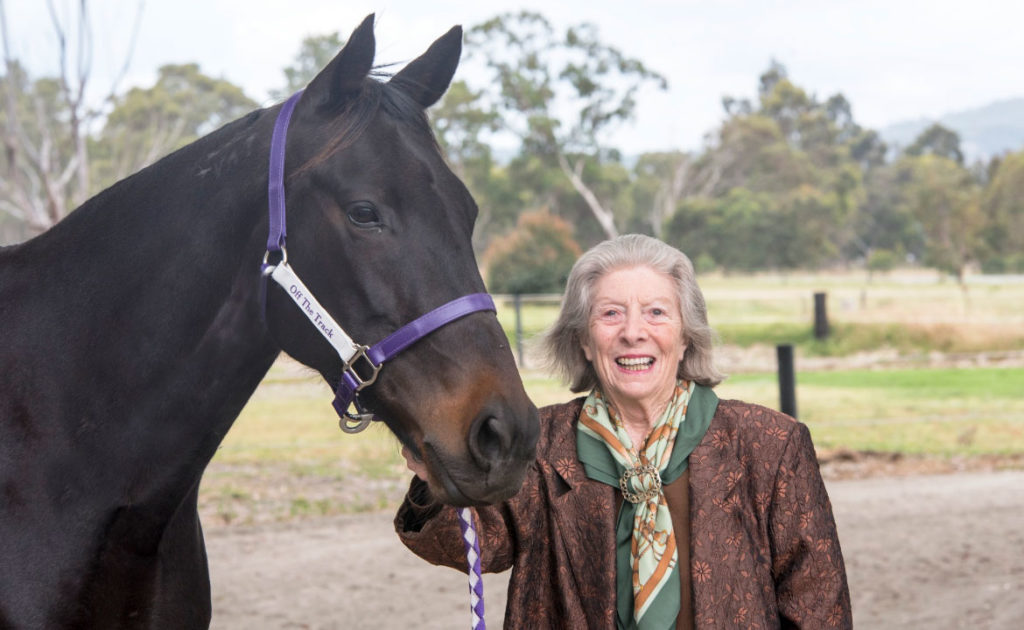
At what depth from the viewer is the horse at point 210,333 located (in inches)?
66.1

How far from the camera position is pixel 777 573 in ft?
6.62

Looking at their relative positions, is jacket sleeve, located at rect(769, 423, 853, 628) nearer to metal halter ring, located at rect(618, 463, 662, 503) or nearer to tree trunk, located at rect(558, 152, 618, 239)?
metal halter ring, located at rect(618, 463, 662, 503)

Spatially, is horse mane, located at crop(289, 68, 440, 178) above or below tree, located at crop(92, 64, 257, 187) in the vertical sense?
below

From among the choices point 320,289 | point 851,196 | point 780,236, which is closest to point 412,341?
point 320,289

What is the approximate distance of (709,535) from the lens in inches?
76.8

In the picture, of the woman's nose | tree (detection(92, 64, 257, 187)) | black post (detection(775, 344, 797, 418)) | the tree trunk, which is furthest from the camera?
the tree trunk

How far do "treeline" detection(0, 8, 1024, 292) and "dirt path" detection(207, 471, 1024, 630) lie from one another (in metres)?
11.6

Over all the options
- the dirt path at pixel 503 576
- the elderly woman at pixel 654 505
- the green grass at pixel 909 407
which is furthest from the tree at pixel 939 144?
the elderly woman at pixel 654 505

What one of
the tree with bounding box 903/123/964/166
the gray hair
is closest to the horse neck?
the gray hair

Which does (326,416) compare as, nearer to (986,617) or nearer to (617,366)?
(986,617)

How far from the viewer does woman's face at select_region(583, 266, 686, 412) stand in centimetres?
212

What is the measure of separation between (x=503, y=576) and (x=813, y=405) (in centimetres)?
619

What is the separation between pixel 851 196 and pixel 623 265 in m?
45.8

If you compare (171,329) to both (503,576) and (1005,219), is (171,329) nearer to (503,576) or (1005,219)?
(503,576)
